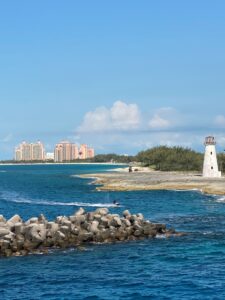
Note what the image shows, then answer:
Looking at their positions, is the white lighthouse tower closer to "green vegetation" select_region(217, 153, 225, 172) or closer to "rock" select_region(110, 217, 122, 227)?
"green vegetation" select_region(217, 153, 225, 172)

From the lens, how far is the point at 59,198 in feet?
336

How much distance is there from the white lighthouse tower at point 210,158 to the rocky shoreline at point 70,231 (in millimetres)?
82508

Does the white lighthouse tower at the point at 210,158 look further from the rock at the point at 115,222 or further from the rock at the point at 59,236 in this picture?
the rock at the point at 59,236

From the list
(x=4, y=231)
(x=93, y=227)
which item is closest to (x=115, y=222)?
(x=93, y=227)

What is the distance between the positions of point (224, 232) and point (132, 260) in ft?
48.1

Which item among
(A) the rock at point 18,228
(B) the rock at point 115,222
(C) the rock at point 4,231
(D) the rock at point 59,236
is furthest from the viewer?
(B) the rock at point 115,222

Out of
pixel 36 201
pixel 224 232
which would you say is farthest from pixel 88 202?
pixel 224 232

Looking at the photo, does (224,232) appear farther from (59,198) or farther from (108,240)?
(59,198)

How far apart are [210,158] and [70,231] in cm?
9270

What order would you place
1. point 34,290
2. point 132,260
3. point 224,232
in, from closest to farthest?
point 34,290
point 132,260
point 224,232

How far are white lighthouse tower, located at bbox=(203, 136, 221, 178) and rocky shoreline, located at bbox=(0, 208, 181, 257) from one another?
271 feet

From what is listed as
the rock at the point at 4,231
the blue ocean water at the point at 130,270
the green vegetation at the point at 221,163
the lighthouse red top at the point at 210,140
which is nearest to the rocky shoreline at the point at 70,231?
the rock at the point at 4,231

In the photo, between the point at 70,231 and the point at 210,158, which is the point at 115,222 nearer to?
the point at 70,231

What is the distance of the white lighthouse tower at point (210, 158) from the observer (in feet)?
444
